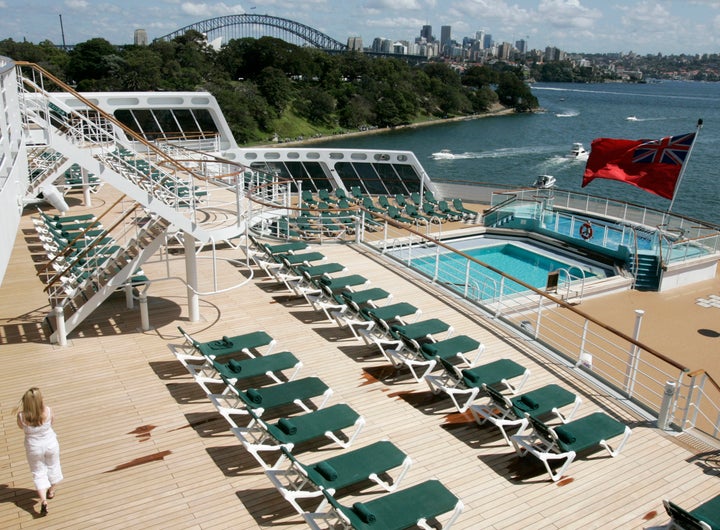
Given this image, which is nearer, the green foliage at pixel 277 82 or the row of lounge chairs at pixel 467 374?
the row of lounge chairs at pixel 467 374

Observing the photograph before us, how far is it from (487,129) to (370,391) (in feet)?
245

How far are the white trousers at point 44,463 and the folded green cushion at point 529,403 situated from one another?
174 inches

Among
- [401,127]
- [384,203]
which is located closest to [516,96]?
[401,127]

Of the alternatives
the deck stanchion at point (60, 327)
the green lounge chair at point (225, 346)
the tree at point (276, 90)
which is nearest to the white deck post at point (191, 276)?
the green lounge chair at point (225, 346)

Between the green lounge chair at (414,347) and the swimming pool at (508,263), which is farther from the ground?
the green lounge chair at (414,347)

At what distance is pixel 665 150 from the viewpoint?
13.3m

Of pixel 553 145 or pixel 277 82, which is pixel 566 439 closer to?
pixel 553 145

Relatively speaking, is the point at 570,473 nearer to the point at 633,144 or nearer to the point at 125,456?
the point at 125,456

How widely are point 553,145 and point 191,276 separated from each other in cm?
6123

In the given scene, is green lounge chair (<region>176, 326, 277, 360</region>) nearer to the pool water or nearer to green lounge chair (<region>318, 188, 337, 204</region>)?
the pool water

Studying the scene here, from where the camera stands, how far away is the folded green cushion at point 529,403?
6227mm

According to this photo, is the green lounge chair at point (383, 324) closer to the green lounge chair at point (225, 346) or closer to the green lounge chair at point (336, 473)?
the green lounge chair at point (225, 346)

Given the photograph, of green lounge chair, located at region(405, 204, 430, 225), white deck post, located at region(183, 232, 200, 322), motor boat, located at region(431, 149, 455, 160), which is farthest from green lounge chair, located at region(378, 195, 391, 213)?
motor boat, located at region(431, 149, 455, 160)

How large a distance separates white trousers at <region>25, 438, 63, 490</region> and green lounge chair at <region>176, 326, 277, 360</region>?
2184 millimetres
